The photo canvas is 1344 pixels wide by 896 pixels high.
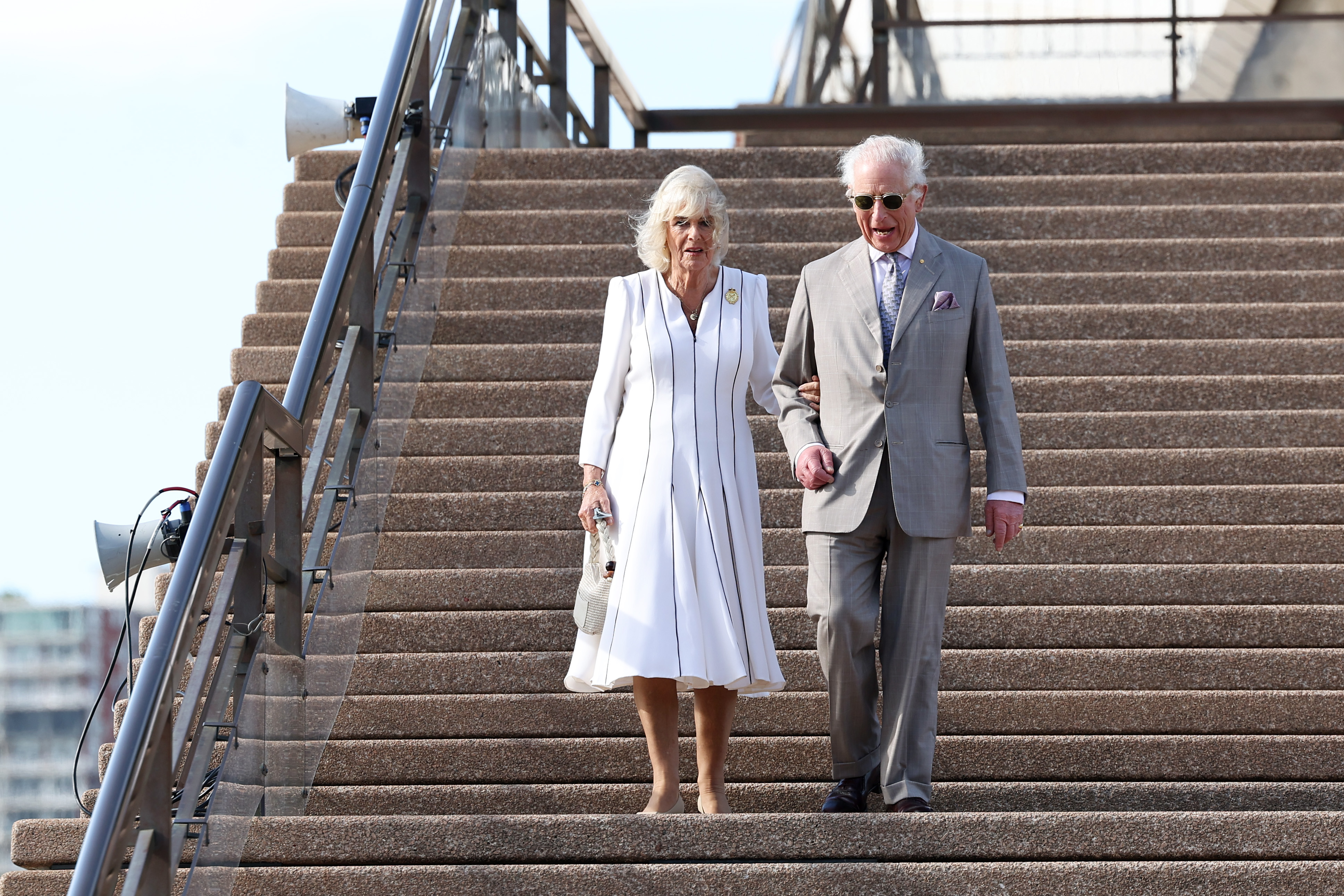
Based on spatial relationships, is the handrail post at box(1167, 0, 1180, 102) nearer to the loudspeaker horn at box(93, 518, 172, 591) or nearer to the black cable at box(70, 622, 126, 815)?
the loudspeaker horn at box(93, 518, 172, 591)

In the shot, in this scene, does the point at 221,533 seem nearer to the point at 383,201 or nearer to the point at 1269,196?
the point at 383,201

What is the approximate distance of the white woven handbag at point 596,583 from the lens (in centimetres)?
407

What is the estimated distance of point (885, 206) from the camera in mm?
4078

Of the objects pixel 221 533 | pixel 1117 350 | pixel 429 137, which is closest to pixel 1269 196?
pixel 1117 350

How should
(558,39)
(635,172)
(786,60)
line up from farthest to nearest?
(786,60) < (558,39) < (635,172)

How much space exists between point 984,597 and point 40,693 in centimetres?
7872

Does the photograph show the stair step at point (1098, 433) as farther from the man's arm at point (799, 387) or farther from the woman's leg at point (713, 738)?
the woman's leg at point (713, 738)

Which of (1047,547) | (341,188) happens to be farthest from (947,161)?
(1047,547)

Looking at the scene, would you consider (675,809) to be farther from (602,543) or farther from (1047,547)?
(1047,547)

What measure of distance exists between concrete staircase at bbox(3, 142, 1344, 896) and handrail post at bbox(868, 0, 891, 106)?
11.2ft

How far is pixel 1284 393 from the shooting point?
610 centimetres

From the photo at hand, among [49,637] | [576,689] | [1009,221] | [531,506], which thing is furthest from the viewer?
[49,637]

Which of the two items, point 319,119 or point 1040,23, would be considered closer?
point 319,119

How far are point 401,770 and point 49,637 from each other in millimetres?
76802
